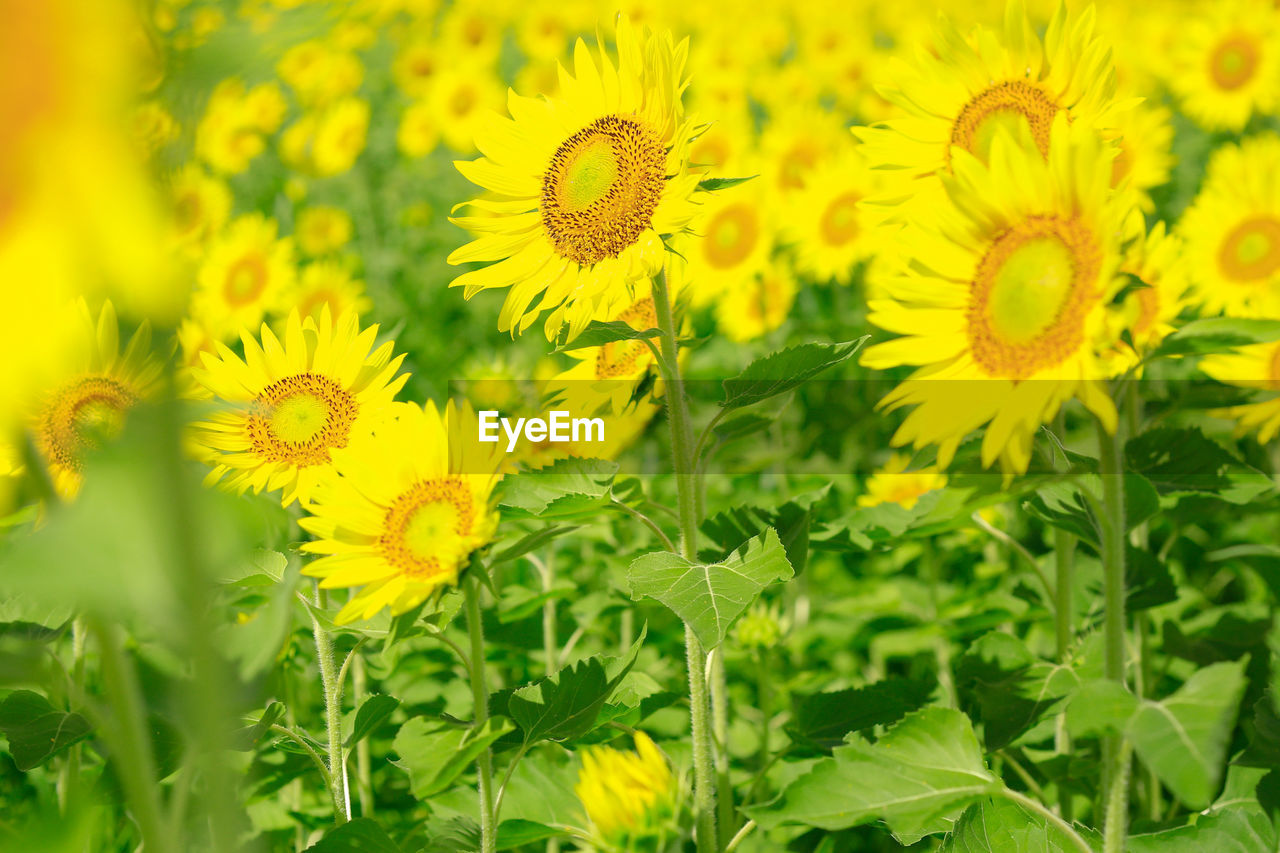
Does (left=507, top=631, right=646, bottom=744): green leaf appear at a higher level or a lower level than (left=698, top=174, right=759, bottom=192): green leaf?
lower

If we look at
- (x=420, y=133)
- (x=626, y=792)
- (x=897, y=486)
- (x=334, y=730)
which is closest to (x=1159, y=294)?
(x=897, y=486)

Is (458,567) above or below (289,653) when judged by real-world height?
above

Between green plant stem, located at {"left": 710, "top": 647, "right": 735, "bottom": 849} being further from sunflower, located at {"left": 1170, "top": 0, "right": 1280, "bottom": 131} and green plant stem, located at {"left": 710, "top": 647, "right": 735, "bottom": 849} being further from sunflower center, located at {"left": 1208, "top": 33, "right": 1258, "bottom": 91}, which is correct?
sunflower center, located at {"left": 1208, "top": 33, "right": 1258, "bottom": 91}

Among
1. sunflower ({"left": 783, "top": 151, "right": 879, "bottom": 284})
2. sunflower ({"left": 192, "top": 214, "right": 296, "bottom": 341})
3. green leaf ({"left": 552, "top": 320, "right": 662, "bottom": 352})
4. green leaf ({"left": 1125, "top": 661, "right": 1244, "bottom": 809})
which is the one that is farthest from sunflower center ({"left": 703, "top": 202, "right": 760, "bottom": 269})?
green leaf ({"left": 1125, "top": 661, "right": 1244, "bottom": 809})

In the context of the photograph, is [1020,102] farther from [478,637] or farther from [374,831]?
[374,831]

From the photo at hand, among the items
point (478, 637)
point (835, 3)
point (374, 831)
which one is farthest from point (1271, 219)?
point (835, 3)

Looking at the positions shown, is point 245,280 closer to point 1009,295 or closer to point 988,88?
point 988,88

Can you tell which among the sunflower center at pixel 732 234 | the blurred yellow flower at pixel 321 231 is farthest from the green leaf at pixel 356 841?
the blurred yellow flower at pixel 321 231
